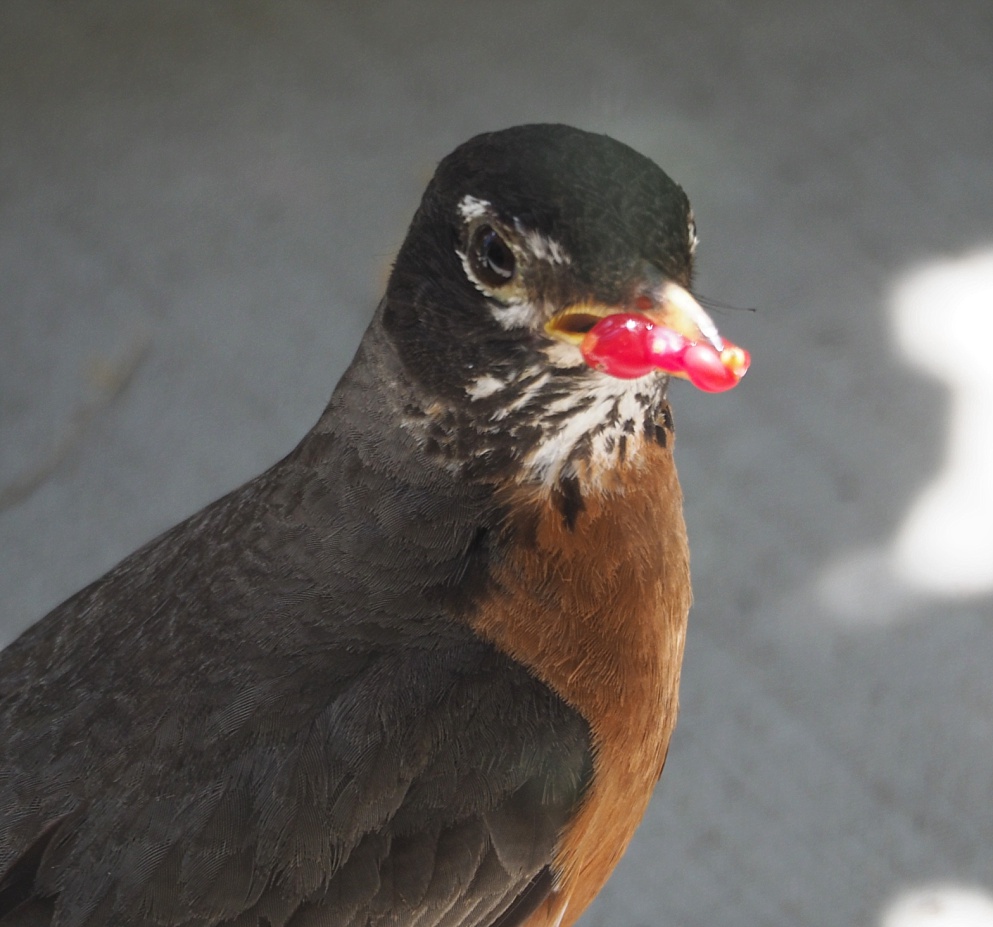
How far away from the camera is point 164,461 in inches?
127

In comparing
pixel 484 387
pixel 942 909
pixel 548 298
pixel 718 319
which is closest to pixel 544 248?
pixel 548 298

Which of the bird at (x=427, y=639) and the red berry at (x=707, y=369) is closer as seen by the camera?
the red berry at (x=707, y=369)

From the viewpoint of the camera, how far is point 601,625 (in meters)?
1.59

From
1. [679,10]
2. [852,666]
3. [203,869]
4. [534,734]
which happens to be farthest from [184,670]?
[679,10]

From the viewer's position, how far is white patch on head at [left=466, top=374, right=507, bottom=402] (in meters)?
1.42

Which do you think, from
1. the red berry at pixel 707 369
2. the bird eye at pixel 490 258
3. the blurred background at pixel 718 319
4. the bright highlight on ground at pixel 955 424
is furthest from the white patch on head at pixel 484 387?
the bright highlight on ground at pixel 955 424

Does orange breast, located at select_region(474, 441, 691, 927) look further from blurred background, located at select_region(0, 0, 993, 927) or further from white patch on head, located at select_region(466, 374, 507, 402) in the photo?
blurred background, located at select_region(0, 0, 993, 927)

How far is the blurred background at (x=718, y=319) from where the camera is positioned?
2.68 metres

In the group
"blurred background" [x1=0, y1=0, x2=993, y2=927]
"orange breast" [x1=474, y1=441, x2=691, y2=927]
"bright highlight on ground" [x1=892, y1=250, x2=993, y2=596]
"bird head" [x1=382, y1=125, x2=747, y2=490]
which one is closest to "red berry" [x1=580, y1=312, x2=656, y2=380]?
"bird head" [x1=382, y1=125, x2=747, y2=490]

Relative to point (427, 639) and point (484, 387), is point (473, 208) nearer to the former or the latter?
point (484, 387)

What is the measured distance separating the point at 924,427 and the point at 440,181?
1.97 metres

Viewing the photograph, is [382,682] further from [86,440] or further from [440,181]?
[86,440]

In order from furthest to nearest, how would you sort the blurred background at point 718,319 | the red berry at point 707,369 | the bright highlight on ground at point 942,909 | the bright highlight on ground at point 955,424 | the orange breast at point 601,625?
1. the bright highlight on ground at point 955,424
2. the blurred background at point 718,319
3. the bright highlight on ground at point 942,909
4. the orange breast at point 601,625
5. the red berry at point 707,369

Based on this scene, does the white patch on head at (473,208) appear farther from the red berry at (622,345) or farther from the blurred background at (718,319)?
the blurred background at (718,319)
